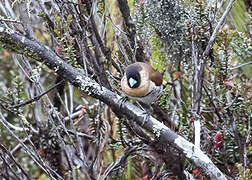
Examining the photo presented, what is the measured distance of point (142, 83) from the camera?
2.45m

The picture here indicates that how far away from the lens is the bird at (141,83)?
7.54 feet

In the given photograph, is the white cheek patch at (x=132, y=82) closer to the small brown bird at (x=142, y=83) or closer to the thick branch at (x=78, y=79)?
the small brown bird at (x=142, y=83)

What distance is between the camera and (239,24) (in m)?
3.22

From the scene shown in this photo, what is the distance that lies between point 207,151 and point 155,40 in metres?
0.76

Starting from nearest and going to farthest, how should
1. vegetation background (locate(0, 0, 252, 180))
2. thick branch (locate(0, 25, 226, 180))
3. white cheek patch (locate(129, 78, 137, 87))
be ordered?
thick branch (locate(0, 25, 226, 180)), vegetation background (locate(0, 0, 252, 180)), white cheek patch (locate(129, 78, 137, 87))

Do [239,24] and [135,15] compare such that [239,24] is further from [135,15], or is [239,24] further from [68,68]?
[68,68]

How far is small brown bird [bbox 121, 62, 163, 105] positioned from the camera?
2.30 metres

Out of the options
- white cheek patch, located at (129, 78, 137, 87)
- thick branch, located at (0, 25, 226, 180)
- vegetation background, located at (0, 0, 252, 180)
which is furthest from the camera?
white cheek patch, located at (129, 78, 137, 87)

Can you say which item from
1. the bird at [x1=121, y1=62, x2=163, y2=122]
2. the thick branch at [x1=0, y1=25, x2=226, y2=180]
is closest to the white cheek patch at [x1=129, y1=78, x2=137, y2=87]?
the bird at [x1=121, y1=62, x2=163, y2=122]

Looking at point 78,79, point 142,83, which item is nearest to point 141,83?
point 142,83

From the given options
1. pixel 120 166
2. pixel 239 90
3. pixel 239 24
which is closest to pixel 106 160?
pixel 120 166

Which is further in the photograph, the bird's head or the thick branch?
the bird's head

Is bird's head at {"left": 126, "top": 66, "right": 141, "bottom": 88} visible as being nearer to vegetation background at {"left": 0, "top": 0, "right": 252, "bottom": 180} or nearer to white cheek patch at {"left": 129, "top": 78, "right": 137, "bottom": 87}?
white cheek patch at {"left": 129, "top": 78, "right": 137, "bottom": 87}

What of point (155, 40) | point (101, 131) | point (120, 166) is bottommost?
point (120, 166)
